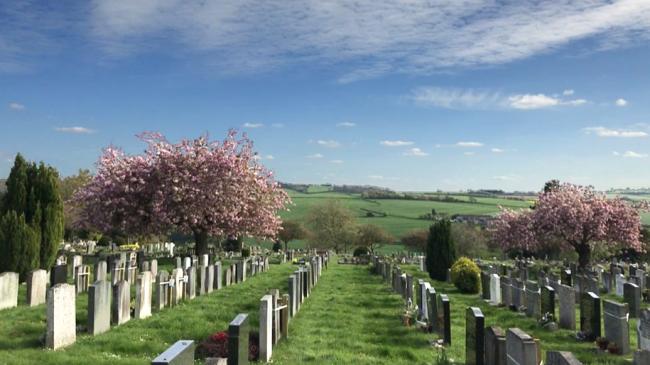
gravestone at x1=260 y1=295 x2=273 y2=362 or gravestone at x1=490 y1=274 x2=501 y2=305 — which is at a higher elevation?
gravestone at x1=260 y1=295 x2=273 y2=362

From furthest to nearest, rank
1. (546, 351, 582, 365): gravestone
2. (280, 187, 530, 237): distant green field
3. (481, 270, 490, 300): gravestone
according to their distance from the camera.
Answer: (280, 187, 530, 237): distant green field, (481, 270, 490, 300): gravestone, (546, 351, 582, 365): gravestone

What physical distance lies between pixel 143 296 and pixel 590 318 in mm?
11304

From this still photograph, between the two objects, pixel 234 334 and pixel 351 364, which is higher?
pixel 234 334

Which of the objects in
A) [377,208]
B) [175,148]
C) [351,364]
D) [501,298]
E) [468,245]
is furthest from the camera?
[377,208]

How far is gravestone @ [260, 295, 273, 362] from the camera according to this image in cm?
1098

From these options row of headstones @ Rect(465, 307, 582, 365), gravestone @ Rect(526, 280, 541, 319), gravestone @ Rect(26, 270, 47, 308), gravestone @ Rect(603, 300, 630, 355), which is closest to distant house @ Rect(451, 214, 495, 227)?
gravestone @ Rect(526, 280, 541, 319)

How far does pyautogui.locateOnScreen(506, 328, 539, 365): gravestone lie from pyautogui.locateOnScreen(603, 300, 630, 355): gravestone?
17.6 feet

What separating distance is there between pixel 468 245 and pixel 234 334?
69539 mm

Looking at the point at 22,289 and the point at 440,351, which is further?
the point at 22,289

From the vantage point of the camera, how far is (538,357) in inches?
314

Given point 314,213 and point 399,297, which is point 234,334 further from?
point 314,213

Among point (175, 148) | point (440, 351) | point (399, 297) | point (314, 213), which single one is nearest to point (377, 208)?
point (314, 213)

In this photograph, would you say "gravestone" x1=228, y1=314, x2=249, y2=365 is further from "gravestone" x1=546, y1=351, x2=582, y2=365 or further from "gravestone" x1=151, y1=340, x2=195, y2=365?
"gravestone" x1=546, y1=351, x2=582, y2=365

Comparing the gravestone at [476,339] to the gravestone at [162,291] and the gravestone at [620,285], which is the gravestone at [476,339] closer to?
the gravestone at [162,291]
